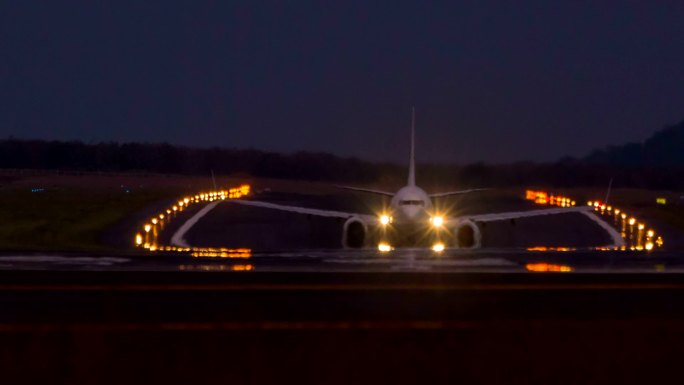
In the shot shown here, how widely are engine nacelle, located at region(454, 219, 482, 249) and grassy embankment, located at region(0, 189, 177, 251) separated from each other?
20365mm

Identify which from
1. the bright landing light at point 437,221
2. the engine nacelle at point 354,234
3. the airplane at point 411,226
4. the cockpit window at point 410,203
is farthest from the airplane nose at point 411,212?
the engine nacelle at point 354,234

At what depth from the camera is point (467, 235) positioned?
52219 millimetres

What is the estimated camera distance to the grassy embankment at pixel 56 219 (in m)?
47.0

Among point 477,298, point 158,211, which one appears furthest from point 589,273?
point 158,211

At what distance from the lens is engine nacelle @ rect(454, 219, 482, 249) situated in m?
51.8

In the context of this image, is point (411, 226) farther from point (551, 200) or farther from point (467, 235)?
point (551, 200)

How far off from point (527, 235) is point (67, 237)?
32.7m

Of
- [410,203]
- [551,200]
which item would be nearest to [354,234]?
[410,203]

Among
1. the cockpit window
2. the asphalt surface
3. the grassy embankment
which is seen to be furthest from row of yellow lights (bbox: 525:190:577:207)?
the asphalt surface

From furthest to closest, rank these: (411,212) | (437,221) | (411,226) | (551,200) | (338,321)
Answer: (551,200) → (437,221) → (411,226) → (411,212) → (338,321)

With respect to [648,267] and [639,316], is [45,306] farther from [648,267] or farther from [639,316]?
[648,267]

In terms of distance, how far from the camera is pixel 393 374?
10680 millimetres

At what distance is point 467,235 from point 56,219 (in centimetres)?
3167

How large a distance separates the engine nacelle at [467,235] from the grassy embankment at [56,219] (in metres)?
20.4
